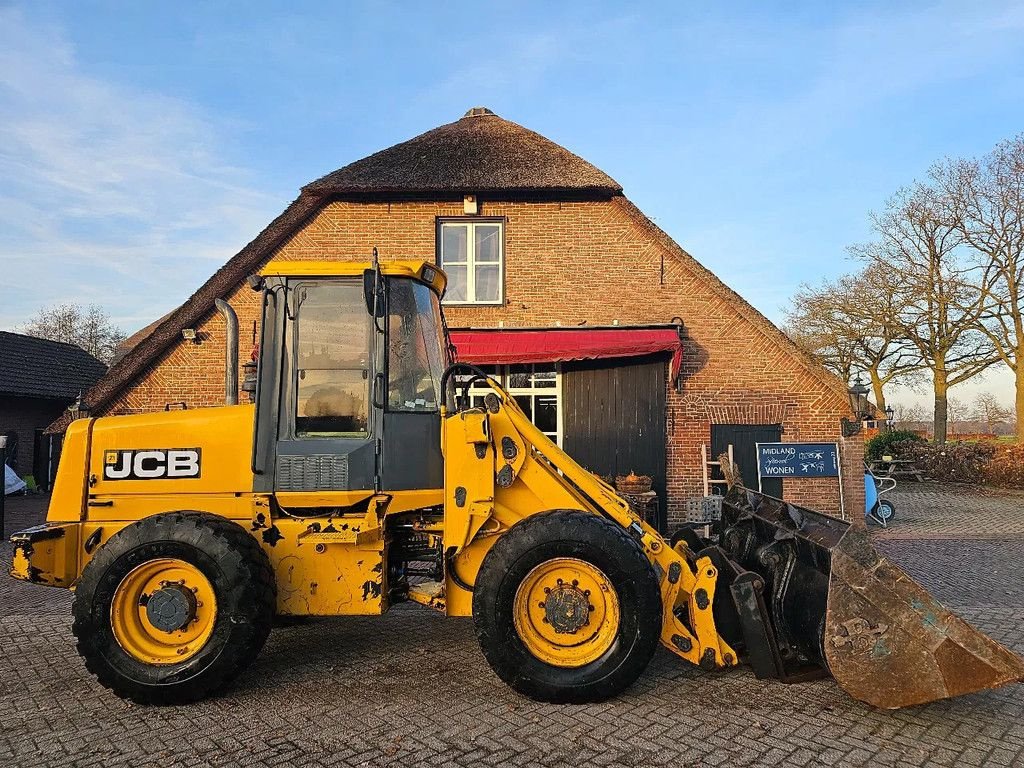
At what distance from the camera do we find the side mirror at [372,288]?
4430 millimetres

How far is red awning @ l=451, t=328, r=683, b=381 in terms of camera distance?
1127 cm

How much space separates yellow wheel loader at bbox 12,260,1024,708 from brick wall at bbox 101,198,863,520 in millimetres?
6978

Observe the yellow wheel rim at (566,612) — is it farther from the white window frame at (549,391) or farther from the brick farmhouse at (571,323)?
the white window frame at (549,391)

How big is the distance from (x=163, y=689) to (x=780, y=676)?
147 inches

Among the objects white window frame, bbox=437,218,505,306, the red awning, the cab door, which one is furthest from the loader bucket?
white window frame, bbox=437,218,505,306

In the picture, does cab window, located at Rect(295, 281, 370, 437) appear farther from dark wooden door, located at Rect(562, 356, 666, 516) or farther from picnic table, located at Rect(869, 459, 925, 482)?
picnic table, located at Rect(869, 459, 925, 482)

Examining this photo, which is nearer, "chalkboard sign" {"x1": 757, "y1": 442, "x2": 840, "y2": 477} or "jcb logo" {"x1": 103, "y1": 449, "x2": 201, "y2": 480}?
"jcb logo" {"x1": 103, "y1": 449, "x2": 201, "y2": 480}

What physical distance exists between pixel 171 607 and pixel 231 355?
5.39 feet

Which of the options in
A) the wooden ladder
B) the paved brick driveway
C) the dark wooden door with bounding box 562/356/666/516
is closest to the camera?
the paved brick driveway

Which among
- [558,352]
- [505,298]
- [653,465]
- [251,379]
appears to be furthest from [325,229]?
[251,379]

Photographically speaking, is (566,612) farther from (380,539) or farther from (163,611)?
(163,611)

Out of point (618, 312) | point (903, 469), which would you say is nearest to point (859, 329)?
point (903, 469)

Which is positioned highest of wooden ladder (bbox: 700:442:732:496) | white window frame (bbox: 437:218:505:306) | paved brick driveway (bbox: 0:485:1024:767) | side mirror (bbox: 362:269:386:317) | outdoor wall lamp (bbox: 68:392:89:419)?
white window frame (bbox: 437:218:505:306)

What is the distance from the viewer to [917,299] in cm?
2786
